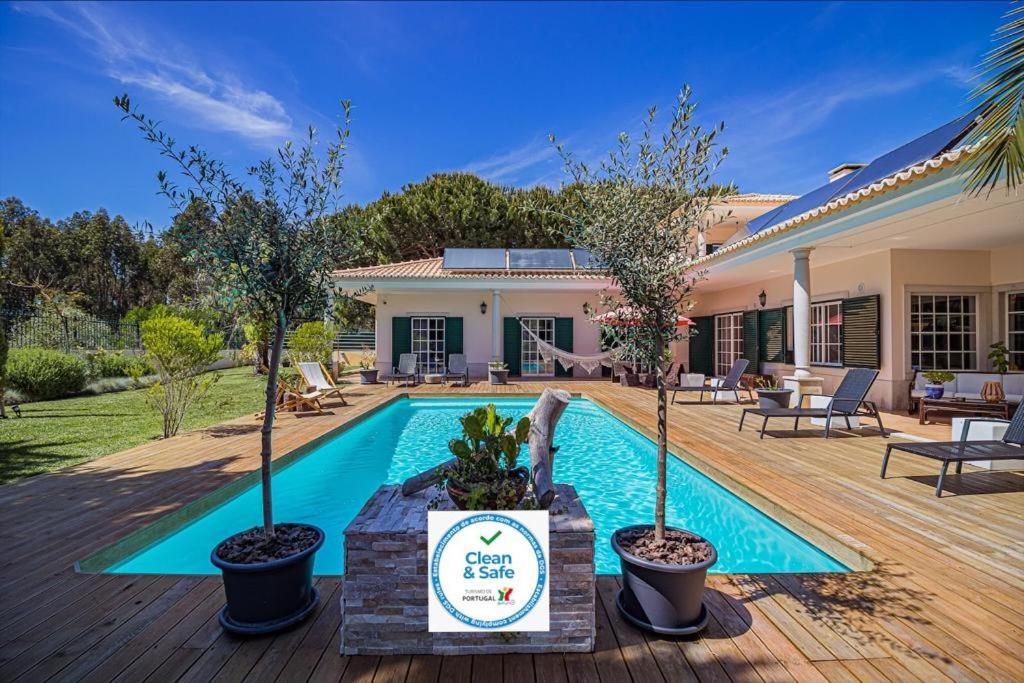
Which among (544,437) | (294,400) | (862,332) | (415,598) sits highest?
(862,332)

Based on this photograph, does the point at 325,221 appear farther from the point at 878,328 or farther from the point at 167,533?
the point at 878,328

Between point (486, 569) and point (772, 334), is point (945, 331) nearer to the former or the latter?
point (772, 334)

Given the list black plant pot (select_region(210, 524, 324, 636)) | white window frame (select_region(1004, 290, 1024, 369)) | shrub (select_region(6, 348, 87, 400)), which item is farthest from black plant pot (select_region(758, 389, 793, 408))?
shrub (select_region(6, 348, 87, 400))

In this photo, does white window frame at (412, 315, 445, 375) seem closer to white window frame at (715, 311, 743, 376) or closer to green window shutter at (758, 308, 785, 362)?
white window frame at (715, 311, 743, 376)

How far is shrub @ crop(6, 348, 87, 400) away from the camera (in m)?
8.69

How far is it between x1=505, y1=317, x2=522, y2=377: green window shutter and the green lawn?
600 centimetres

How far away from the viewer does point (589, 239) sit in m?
2.37

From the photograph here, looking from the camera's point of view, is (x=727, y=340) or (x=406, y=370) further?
(x=727, y=340)

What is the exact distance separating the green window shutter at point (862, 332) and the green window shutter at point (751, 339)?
2.34 metres

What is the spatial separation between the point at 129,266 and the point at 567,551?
29.9m

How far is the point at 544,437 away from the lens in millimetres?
2348

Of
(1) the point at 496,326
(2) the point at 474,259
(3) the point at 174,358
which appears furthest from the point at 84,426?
(2) the point at 474,259

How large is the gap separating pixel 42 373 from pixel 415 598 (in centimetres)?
1108

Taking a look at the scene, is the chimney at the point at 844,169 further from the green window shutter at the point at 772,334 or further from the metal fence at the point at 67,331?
the metal fence at the point at 67,331
